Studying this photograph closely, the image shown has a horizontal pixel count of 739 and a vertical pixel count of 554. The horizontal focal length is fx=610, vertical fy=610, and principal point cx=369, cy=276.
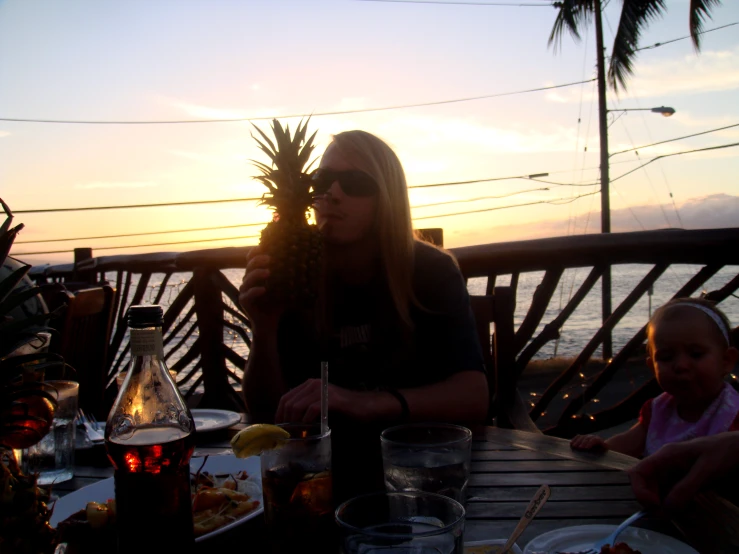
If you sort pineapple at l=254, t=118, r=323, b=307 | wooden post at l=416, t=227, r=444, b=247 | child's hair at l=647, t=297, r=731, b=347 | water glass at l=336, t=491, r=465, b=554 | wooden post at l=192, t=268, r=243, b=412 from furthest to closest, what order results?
wooden post at l=192, t=268, r=243, b=412 < wooden post at l=416, t=227, r=444, b=247 < child's hair at l=647, t=297, r=731, b=347 < pineapple at l=254, t=118, r=323, b=307 < water glass at l=336, t=491, r=465, b=554

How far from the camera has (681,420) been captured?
7.33 feet

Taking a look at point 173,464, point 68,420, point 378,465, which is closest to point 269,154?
point 68,420

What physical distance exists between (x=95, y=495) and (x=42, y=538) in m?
0.42

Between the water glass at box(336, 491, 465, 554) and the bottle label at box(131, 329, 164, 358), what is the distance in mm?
391

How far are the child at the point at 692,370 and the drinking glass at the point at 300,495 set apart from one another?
61.5 inches

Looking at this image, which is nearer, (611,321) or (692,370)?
(692,370)

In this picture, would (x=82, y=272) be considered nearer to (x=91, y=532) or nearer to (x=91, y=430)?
(x=91, y=430)

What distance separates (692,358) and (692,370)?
0.04 metres

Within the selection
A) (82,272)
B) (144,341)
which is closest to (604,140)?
(82,272)

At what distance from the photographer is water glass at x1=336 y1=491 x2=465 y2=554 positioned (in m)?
0.62

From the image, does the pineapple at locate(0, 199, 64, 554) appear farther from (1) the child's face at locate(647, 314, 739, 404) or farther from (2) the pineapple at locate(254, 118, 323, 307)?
(1) the child's face at locate(647, 314, 739, 404)

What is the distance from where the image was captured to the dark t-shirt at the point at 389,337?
2043mm

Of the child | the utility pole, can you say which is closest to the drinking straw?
the child

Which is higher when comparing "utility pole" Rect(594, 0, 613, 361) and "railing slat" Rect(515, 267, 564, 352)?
"utility pole" Rect(594, 0, 613, 361)
